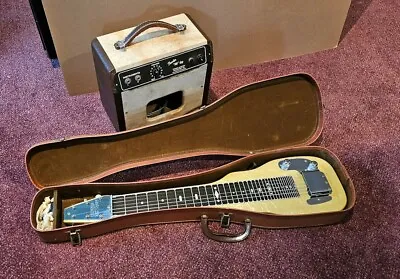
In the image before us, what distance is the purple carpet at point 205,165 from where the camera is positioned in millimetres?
1174

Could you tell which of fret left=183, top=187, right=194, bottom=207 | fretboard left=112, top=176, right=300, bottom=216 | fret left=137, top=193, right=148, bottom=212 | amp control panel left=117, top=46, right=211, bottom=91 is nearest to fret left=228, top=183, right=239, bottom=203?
fretboard left=112, top=176, right=300, bottom=216

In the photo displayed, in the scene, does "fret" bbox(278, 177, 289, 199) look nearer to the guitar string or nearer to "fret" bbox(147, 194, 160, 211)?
the guitar string

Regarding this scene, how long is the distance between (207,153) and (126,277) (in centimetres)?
39

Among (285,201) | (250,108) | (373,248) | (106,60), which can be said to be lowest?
(373,248)

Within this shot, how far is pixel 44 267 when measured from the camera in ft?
3.78

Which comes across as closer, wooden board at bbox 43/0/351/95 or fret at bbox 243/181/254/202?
fret at bbox 243/181/254/202

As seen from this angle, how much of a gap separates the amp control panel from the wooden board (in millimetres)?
196

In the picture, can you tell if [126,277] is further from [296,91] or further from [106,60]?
[296,91]

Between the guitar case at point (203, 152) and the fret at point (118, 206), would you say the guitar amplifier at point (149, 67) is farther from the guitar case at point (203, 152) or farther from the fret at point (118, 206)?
the fret at point (118, 206)

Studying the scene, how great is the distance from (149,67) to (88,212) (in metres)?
Result: 0.40

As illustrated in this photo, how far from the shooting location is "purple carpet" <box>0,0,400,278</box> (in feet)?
3.85

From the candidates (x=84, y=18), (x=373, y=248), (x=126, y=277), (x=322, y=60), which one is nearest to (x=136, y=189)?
(x=126, y=277)

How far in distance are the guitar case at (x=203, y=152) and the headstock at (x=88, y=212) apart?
2 centimetres

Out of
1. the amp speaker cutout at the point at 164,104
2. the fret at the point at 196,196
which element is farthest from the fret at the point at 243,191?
the amp speaker cutout at the point at 164,104
